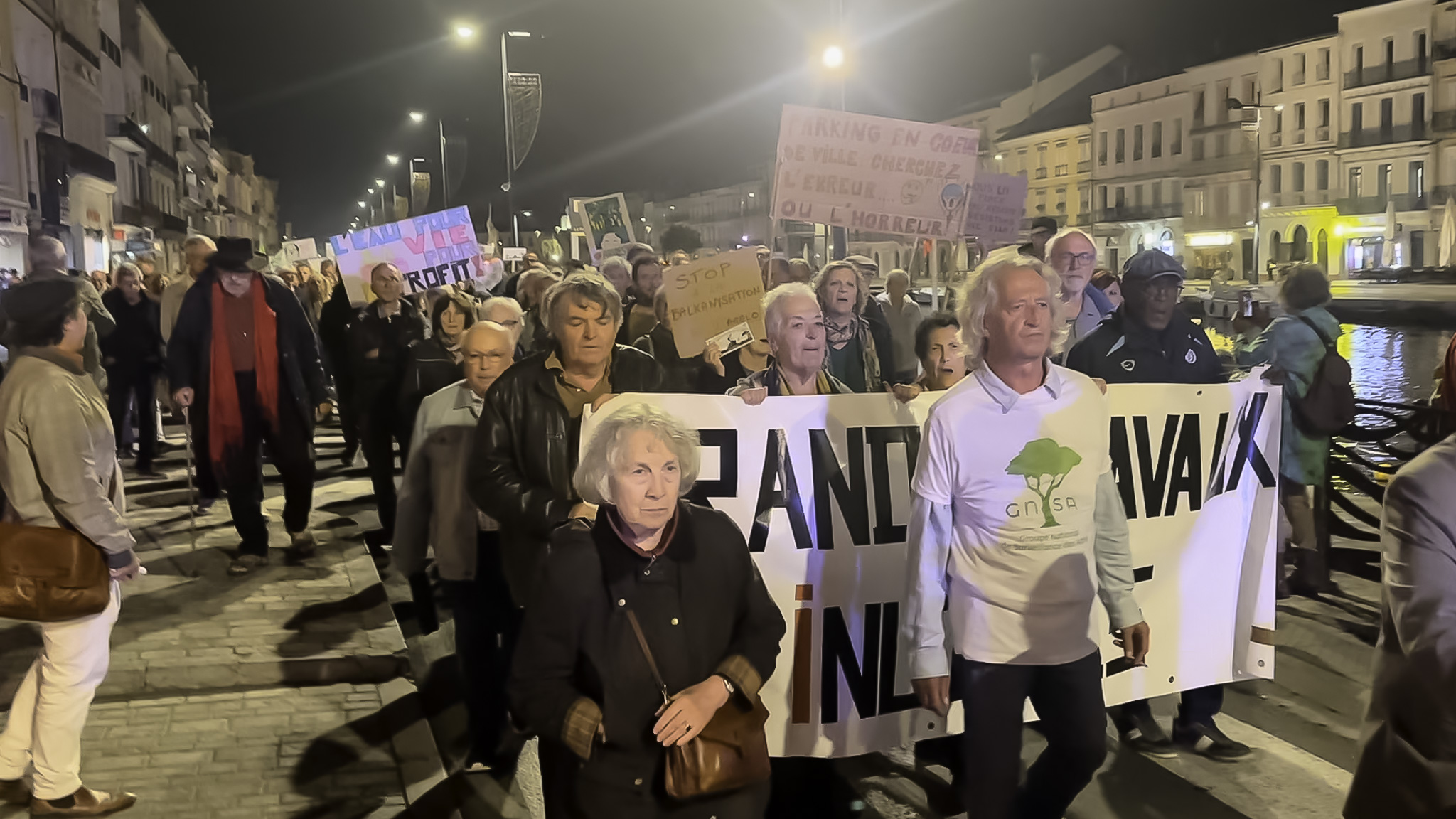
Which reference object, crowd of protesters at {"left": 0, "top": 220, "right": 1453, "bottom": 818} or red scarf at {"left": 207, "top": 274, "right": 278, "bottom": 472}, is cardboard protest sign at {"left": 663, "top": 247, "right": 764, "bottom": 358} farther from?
red scarf at {"left": 207, "top": 274, "right": 278, "bottom": 472}

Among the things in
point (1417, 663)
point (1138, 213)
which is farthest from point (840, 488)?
point (1138, 213)

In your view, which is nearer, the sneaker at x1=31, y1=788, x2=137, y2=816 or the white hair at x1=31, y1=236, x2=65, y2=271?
the sneaker at x1=31, y1=788, x2=137, y2=816

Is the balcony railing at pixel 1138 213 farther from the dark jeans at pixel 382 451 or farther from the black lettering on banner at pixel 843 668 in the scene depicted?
the black lettering on banner at pixel 843 668

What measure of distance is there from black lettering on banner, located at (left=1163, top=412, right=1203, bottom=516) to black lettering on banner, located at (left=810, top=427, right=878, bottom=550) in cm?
125

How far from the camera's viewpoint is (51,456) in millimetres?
4043

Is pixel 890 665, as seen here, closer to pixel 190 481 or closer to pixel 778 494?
pixel 778 494

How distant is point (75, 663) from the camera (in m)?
4.16

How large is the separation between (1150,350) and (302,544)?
Answer: 5.80m

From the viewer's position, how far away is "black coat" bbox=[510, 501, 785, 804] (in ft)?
9.00

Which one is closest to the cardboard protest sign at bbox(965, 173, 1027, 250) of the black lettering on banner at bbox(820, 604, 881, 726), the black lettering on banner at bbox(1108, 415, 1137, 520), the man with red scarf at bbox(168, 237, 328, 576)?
the black lettering on banner at bbox(1108, 415, 1137, 520)

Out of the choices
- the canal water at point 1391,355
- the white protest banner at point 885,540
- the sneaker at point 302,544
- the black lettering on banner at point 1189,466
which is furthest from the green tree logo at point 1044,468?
the canal water at point 1391,355

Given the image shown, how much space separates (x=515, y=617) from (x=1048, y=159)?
72.7 metres

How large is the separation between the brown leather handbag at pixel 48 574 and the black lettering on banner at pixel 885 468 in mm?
2692


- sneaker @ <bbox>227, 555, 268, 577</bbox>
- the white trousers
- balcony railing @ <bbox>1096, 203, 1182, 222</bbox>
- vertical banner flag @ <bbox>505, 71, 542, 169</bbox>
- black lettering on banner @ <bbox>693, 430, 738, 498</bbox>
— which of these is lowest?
sneaker @ <bbox>227, 555, 268, 577</bbox>
